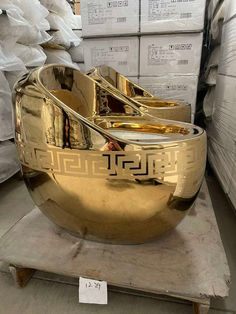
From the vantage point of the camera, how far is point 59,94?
716mm

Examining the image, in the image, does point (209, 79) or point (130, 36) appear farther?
point (209, 79)

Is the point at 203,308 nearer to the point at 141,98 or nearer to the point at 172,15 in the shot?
the point at 141,98

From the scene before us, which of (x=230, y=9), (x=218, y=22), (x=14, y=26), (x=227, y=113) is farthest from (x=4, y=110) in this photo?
(x=218, y=22)

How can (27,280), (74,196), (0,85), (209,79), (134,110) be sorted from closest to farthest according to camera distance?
(74,196) → (27,280) → (134,110) → (0,85) → (209,79)

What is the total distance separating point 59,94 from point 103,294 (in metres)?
0.56

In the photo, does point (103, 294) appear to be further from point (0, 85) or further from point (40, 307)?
point (0, 85)

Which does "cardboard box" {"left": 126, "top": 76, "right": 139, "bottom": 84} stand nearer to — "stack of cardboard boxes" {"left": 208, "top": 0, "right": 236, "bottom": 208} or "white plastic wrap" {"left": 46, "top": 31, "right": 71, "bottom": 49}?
"stack of cardboard boxes" {"left": 208, "top": 0, "right": 236, "bottom": 208}

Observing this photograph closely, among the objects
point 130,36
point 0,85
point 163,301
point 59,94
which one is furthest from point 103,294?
point 130,36

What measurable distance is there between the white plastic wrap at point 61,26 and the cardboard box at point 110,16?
1.60ft

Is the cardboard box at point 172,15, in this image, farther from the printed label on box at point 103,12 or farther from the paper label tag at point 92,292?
the paper label tag at point 92,292

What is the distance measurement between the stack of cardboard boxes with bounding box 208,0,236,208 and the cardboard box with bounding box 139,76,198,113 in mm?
142

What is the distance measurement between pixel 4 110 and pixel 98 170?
32.7 inches

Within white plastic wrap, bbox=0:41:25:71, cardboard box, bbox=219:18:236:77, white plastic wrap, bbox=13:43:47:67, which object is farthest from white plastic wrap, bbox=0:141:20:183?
cardboard box, bbox=219:18:236:77

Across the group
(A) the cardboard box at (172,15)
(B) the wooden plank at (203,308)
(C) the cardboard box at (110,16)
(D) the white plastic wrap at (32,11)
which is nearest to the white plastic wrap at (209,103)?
(A) the cardboard box at (172,15)
